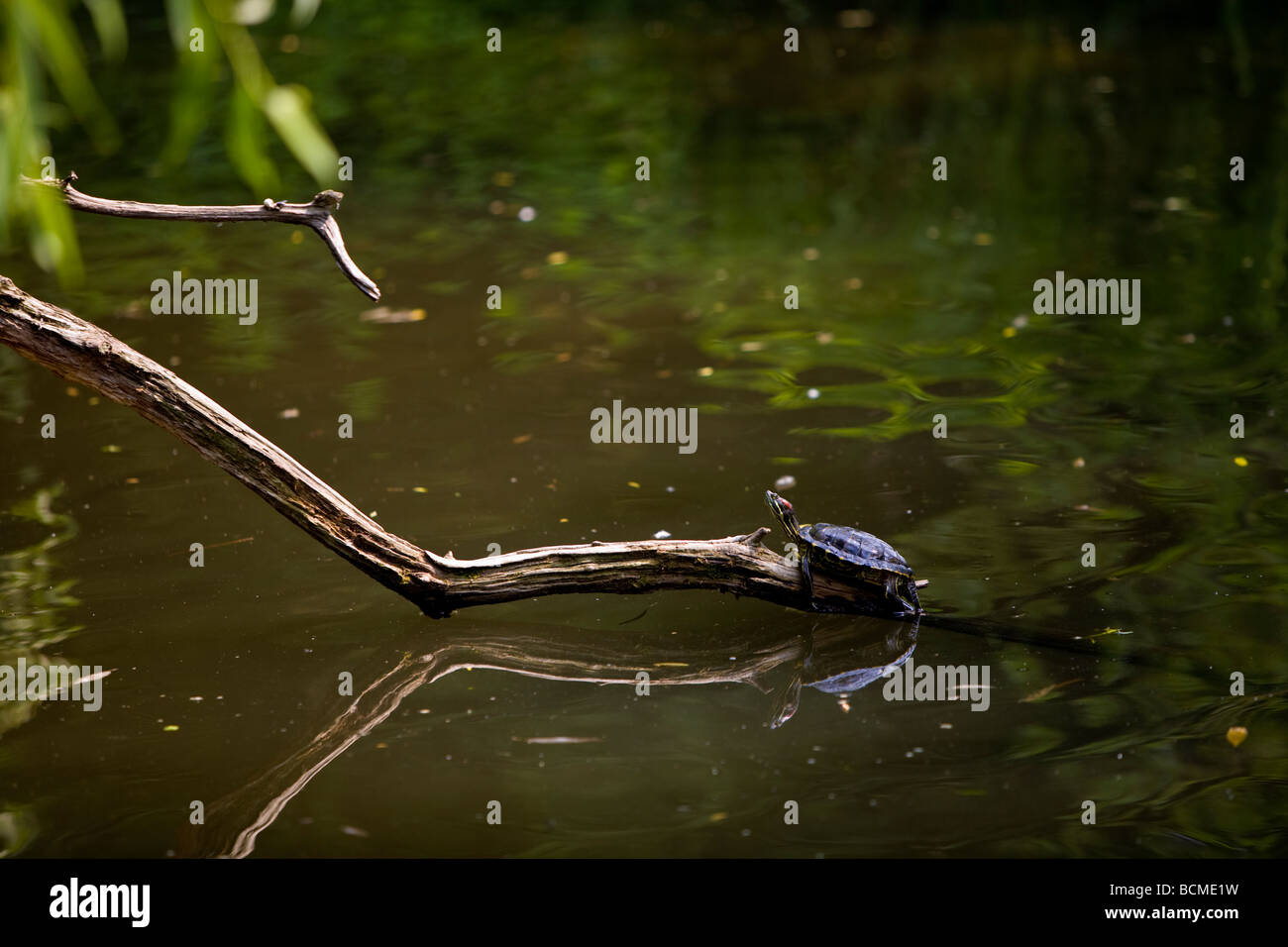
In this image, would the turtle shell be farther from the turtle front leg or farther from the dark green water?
the dark green water

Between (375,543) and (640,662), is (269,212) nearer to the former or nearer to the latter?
(375,543)

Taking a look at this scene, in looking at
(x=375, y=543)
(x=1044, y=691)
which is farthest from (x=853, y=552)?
(x=375, y=543)

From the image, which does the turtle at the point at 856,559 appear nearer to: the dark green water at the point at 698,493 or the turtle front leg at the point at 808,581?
the turtle front leg at the point at 808,581

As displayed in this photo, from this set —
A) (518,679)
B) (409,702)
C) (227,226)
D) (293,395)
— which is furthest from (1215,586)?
(227,226)

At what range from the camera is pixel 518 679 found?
15.0ft

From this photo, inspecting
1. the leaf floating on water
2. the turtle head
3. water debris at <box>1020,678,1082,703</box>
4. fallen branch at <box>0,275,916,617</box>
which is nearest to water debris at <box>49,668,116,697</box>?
fallen branch at <box>0,275,916,617</box>

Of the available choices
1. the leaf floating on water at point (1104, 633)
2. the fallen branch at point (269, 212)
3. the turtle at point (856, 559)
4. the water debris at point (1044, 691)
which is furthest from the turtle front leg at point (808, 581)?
the fallen branch at point (269, 212)

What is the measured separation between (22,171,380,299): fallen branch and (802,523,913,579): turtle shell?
5.76ft

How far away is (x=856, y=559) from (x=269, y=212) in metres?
2.27

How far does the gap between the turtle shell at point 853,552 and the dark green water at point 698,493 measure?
28 cm

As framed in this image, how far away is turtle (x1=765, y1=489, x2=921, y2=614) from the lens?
4.68 m

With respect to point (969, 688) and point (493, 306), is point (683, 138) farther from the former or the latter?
point (969, 688)
